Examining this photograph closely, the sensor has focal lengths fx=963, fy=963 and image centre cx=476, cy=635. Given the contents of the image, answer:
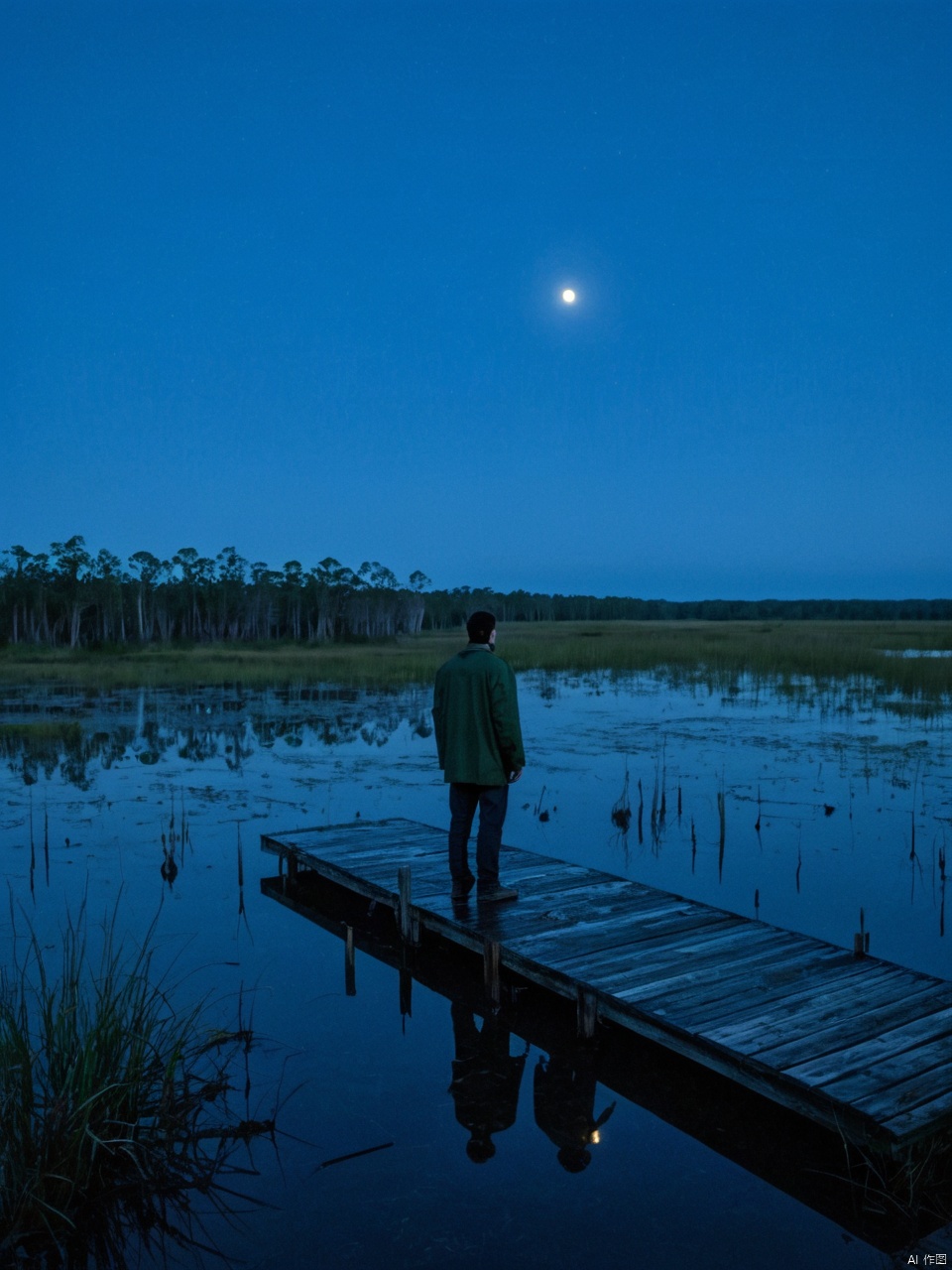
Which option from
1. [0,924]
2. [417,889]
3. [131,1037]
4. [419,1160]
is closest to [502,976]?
[417,889]

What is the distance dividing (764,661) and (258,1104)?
96.5ft

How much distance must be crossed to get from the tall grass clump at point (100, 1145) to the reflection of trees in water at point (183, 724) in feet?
31.7

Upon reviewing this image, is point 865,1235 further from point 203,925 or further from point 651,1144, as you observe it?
point 203,925

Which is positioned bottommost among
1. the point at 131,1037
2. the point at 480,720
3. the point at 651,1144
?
the point at 651,1144

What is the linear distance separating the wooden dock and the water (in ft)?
1.58

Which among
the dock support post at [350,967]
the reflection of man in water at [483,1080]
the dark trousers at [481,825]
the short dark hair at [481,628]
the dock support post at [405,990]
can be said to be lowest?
the dock support post at [405,990]

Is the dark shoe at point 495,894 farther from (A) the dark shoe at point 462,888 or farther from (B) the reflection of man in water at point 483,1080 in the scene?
(B) the reflection of man in water at point 483,1080

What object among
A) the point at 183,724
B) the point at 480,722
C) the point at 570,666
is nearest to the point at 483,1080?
the point at 480,722

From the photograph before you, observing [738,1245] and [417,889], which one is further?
[417,889]

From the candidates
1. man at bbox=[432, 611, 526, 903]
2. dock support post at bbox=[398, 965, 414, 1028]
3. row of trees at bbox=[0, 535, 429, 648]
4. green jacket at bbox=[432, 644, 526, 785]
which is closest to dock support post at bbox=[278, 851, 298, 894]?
dock support post at bbox=[398, 965, 414, 1028]

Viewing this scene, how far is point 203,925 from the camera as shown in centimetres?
814

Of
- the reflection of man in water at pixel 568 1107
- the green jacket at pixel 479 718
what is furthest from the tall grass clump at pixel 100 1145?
the green jacket at pixel 479 718

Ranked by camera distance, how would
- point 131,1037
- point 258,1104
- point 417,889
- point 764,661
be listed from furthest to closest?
point 764,661 < point 417,889 < point 258,1104 < point 131,1037

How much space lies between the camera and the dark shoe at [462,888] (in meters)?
7.53
